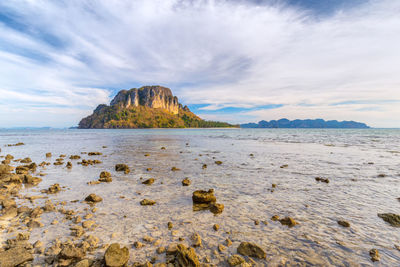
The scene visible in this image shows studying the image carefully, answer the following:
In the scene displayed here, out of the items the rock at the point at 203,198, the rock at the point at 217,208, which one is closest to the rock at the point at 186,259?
the rock at the point at 217,208

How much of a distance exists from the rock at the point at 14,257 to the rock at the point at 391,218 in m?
14.4

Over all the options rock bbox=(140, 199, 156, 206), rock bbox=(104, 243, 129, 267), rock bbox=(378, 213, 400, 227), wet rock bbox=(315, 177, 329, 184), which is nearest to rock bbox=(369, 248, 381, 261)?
rock bbox=(378, 213, 400, 227)

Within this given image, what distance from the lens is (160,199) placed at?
11094mm

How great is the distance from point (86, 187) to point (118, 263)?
9.57 meters

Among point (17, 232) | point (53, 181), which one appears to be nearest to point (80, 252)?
point (17, 232)

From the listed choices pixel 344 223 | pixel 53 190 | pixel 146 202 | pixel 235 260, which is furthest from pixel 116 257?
pixel 53 190

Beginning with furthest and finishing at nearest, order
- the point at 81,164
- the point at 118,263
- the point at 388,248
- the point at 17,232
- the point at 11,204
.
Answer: the point at 81,164 < the point at 11,204 < the point at 17,232 < the point at 388,248 < the point at 118,263

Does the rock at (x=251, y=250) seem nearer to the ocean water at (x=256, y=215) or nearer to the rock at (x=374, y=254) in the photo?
→ the ocean water at (x=256, y=215)

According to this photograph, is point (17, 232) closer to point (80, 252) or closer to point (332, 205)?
point (80, 252)

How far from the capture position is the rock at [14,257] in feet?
17.6

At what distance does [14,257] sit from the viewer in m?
5.60

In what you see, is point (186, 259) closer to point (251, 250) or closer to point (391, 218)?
point (251, 250)

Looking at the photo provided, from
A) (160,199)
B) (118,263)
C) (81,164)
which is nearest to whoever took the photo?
(118,263)

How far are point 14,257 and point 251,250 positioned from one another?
7.62 meters
